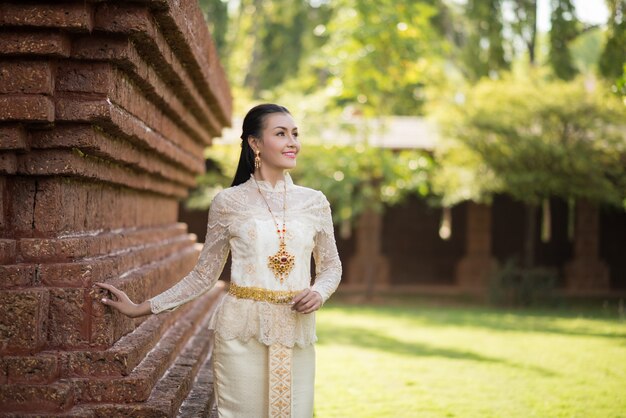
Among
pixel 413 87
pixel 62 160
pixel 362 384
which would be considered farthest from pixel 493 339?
pixel 413 87

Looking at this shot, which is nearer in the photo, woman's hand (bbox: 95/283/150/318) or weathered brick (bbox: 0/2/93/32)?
weathered brick (bbox: 0/2/93/32)

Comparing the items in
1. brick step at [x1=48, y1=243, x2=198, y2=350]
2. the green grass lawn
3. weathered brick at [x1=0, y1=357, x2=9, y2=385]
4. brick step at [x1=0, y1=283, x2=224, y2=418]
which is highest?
brick step at [x1=48, y1=243, x2=198, y2=350]

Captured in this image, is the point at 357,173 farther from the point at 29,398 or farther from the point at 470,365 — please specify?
the point at 29,398

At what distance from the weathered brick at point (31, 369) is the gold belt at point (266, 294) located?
82 cm

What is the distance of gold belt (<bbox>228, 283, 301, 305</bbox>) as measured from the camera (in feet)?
11.6

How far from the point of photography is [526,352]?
395 inches

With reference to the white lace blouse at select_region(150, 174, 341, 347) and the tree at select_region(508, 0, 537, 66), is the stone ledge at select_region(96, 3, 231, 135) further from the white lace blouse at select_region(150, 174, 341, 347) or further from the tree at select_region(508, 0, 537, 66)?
the tree at select_region(508, 0, 537, 66)

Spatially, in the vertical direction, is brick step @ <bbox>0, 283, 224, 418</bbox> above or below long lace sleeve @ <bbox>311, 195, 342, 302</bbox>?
below

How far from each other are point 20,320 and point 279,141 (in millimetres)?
1260

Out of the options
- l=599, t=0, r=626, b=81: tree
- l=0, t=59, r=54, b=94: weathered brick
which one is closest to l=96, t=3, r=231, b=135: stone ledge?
l=0, t=59, r=54, b=94: weathered brick

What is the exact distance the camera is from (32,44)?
118 inches

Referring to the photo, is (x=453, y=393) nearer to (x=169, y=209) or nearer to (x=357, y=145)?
(x=169, y=209)

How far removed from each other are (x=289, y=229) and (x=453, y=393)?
4.05m

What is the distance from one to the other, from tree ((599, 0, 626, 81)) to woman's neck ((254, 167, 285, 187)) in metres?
16.0
